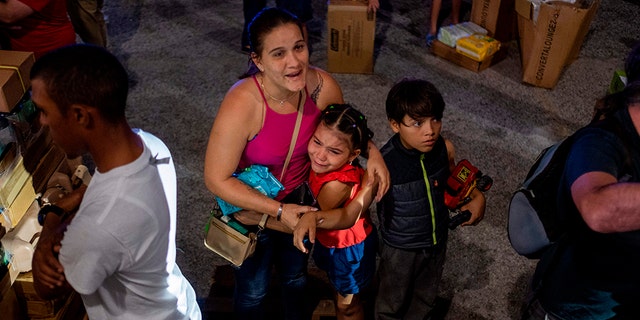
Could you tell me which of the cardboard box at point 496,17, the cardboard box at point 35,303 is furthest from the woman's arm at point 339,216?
the cardboard box at point 496,17

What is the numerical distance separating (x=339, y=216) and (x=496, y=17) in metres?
3.97

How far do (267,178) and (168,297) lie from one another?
59 cm

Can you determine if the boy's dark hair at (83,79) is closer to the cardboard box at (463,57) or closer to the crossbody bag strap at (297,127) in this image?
the crossbody bag strap at (297,127)

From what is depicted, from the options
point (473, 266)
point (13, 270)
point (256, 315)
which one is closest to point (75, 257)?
point (13, 270)

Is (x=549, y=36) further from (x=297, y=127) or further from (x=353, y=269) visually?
(x=297, y=127)

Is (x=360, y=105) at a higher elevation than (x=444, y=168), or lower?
lower

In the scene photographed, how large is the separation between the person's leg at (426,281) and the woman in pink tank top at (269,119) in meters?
0.55

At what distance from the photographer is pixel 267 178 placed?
7.71 ft

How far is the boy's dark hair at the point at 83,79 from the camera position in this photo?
1.68 meters

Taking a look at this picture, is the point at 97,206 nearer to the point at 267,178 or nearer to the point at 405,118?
the point at 267,178

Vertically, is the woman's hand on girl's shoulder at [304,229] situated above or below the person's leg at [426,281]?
above

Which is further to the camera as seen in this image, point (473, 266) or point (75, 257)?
point (473, 266)

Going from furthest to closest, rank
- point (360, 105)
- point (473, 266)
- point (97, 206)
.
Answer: point (360, 105) → point (473, 266) → point (97, 206)

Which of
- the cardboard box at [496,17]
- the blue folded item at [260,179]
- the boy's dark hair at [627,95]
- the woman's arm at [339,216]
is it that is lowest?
the cardboard box at [496,17]
